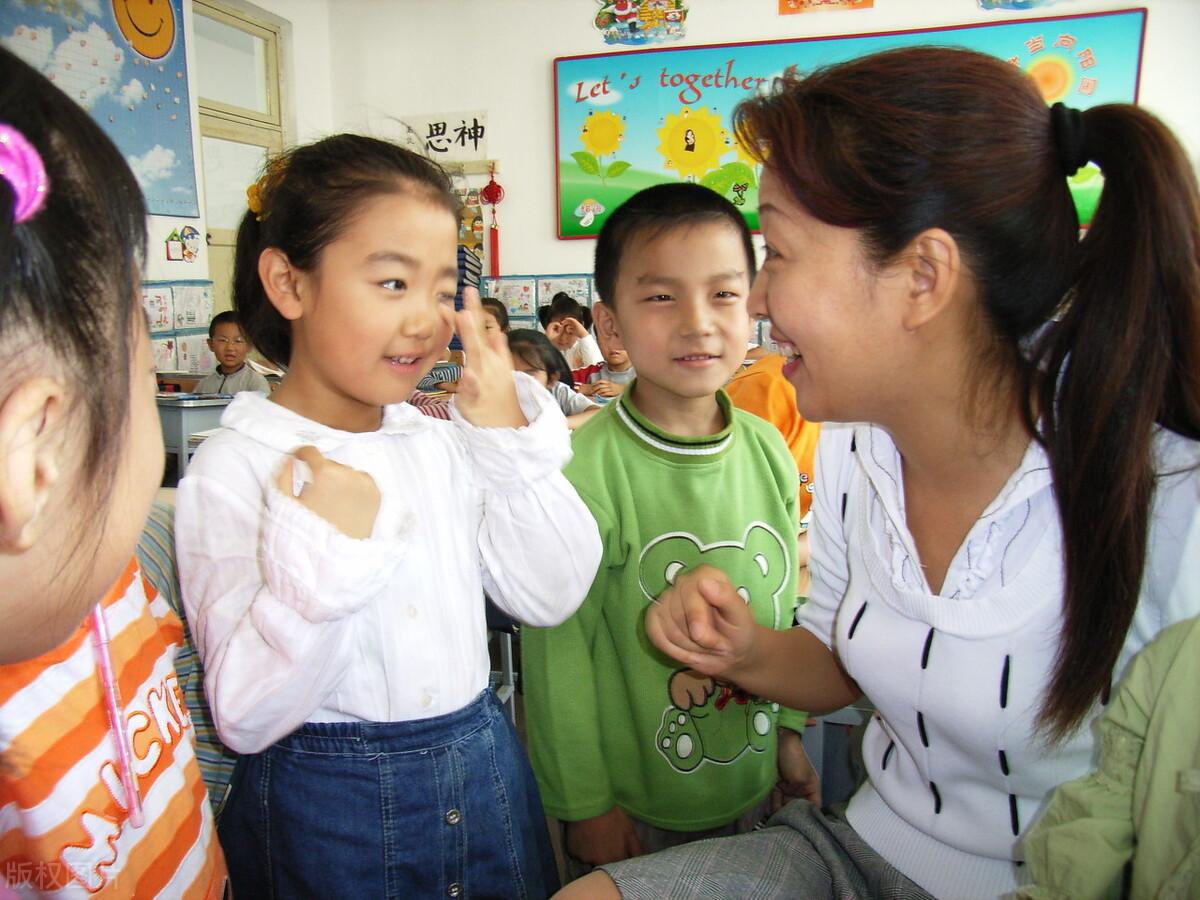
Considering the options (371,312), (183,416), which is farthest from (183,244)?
(371,312)

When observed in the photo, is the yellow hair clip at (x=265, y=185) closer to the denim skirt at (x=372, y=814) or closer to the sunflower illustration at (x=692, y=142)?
the denim skirt at (x=372, y=814)

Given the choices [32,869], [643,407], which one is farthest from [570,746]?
[32,869]

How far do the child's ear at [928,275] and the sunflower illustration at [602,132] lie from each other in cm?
465

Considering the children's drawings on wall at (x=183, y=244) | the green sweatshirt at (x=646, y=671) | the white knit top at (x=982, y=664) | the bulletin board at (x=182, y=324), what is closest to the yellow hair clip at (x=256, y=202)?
the green sweatshirt at (x=646, y=671)

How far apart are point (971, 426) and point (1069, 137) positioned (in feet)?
1.01

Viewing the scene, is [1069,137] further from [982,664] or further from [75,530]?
[75,530]

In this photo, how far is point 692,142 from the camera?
499 centimetres

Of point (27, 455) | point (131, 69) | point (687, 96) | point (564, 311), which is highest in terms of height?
point (687, 96)

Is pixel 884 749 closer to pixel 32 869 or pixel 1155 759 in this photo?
pixel 1155 759

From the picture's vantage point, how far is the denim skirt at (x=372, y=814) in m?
0.84

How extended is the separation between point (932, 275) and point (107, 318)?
0.74 meters

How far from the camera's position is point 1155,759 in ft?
1.76

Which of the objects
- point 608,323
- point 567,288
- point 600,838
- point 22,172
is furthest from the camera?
point 567,288

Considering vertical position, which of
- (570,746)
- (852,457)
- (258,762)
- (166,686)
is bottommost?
(570,746)
